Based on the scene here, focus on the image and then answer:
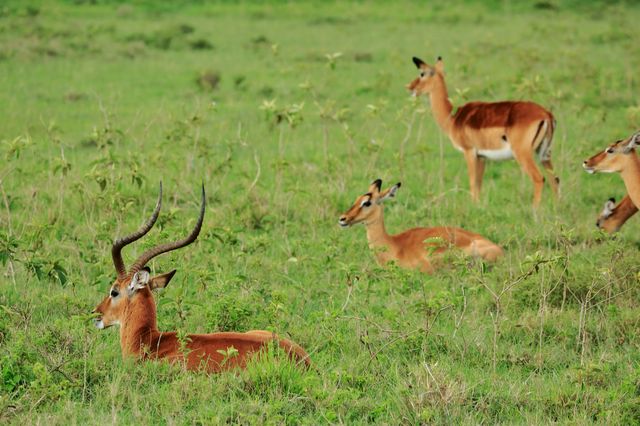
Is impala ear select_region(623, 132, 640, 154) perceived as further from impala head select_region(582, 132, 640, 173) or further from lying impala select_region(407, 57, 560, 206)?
lying impala select_region(407, 57, 560, 206)

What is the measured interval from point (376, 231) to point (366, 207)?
0.16 metres

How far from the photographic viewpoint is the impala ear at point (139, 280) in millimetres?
4297

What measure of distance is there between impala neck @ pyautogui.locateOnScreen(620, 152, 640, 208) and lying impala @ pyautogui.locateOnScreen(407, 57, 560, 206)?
980 mm

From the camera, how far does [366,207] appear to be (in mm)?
6199

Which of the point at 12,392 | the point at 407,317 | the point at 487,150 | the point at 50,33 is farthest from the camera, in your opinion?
the point at 50,33

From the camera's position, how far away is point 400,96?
10500 millimetres

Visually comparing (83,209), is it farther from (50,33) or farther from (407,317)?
(50,33)

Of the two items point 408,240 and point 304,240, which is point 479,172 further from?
point 304,240

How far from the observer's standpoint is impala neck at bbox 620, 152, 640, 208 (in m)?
5.95

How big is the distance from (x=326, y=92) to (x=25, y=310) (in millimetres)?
6326

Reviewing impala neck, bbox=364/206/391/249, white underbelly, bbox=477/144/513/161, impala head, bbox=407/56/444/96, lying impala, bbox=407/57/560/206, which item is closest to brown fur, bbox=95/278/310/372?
impala neck, bbox=364/206/391/249

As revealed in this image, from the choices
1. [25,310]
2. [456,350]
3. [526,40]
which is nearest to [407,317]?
[456,350]

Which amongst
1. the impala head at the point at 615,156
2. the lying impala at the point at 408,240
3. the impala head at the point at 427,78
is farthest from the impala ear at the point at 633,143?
the impala head at the point at 427,78

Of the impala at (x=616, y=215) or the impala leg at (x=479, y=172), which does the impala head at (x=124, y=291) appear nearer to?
the impala at (x=616, y=215)
